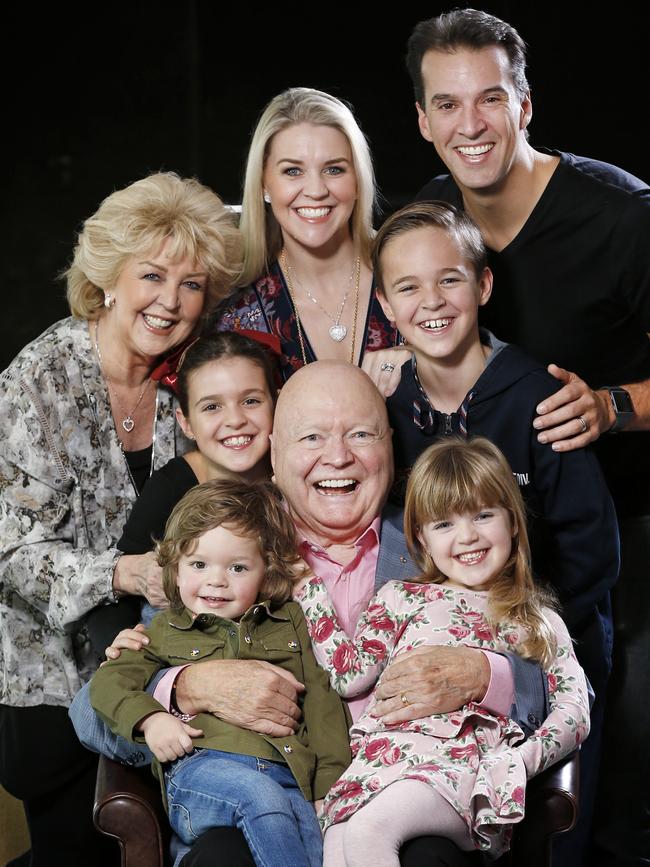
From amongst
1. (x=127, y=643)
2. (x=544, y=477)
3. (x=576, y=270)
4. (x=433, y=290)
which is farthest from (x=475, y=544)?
(x=576, y=270)

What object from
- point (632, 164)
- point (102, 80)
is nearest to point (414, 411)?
point (632, 164)

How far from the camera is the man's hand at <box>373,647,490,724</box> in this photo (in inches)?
106

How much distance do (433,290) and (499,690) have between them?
999mm

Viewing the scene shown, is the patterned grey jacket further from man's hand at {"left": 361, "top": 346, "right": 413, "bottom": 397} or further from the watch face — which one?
the watch face

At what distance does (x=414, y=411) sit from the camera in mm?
3326

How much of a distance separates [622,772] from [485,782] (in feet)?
4.57

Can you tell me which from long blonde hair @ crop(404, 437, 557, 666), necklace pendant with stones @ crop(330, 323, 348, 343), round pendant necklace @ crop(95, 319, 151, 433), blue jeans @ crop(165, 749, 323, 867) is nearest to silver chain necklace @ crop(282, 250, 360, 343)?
necklace pendant with stones @ crop(330, 323, 348, 343)

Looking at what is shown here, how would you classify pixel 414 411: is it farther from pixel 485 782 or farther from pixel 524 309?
pixel 485 782

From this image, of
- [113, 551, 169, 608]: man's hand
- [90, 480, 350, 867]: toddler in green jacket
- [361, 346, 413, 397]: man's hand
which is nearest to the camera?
[90, 480, 350, 867]: toddler in green jacket

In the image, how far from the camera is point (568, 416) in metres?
3.17

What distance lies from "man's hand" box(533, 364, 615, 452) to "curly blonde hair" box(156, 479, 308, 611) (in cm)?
68

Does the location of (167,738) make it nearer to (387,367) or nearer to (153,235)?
(387,367)

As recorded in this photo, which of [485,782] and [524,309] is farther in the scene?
[524,309]

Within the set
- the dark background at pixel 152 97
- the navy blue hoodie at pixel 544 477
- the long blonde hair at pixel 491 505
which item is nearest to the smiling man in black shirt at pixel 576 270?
the navy blue hoodie at pixel 544 477
